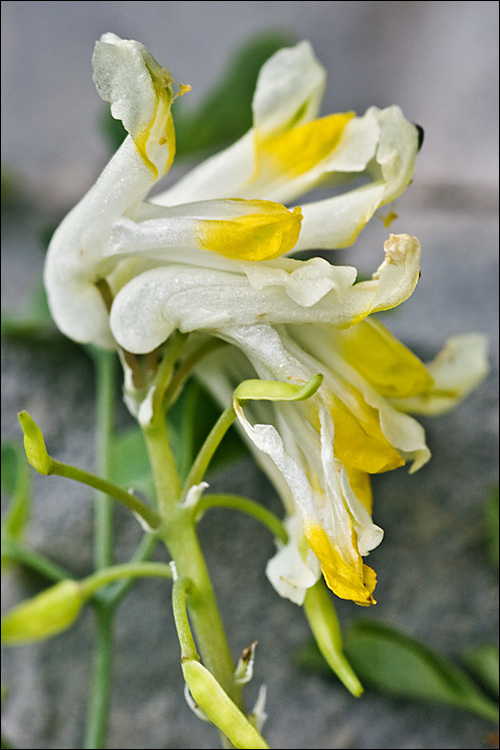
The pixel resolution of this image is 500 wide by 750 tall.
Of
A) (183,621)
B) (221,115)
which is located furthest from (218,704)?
(221,115)

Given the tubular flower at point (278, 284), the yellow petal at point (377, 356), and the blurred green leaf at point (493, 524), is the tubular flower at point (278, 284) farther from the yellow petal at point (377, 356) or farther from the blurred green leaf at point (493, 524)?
the blurred green leaf at point (493, 524)

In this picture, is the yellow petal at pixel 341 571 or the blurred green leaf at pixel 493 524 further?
the blurred green leaf at pixel 493 524

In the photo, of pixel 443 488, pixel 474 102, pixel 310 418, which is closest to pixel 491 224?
pixel 474 102

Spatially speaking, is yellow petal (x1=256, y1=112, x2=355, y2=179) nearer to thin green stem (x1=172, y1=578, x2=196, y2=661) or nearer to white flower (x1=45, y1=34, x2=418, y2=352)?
white flower (x1=45, y1=34, x2=418, y2=352)

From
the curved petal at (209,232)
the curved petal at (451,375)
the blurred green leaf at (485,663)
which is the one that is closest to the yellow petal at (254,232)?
the curved petal at (209,232)

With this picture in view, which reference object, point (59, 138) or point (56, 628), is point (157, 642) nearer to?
point (56, 628)

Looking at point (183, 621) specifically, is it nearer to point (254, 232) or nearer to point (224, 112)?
point (254, 232)
